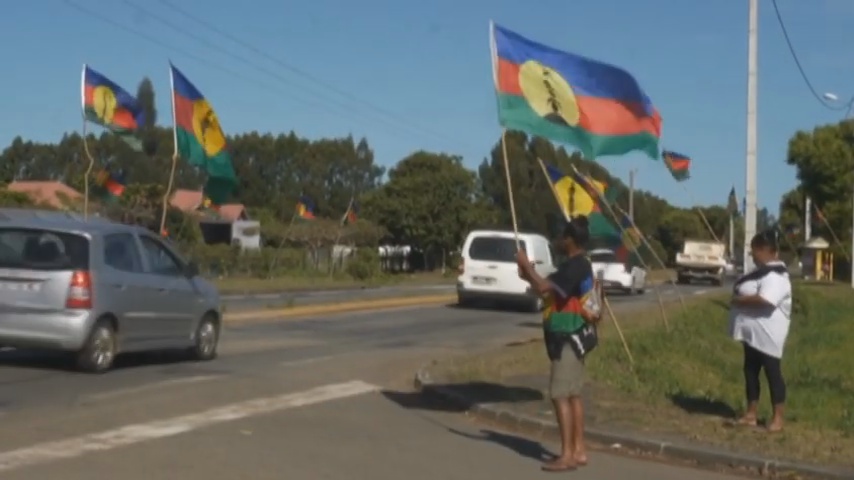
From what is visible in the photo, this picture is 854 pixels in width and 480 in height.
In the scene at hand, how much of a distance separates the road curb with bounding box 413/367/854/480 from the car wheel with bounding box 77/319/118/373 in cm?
413

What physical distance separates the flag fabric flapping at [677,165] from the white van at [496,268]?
3545mm

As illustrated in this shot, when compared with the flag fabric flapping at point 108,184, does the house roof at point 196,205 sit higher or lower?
higher

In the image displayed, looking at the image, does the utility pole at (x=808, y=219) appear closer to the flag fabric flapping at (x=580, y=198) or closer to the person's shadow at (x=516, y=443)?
the flag fabric flapping at (x=580, y=198)

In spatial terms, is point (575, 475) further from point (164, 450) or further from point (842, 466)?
point (164, 450)

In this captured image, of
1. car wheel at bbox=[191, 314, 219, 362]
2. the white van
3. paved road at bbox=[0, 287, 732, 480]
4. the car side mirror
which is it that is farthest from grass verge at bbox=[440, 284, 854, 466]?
the white van

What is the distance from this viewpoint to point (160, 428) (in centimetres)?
1138

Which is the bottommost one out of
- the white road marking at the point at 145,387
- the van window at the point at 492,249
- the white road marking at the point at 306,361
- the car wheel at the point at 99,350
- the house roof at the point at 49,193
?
the white road marking at the point at 145,387

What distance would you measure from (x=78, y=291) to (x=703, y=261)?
5369 centimetres

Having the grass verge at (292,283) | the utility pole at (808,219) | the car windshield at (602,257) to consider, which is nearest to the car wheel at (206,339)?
the grass verge at (292,283)

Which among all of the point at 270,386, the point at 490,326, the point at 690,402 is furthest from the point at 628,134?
the point at 490,326

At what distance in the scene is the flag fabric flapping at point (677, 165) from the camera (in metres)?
32.1

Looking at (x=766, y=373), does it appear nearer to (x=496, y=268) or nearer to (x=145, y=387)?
(x=145, y=387)

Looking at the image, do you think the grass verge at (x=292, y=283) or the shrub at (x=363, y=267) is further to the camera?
the shrub at (x=363, y=267)

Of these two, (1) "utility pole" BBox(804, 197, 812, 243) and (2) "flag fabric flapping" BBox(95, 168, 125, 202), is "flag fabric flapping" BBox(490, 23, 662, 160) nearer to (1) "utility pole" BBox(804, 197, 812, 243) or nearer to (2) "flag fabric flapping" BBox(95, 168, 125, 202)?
(2) "flag fabric flapping" BBox(95, 168, 125, 202)
